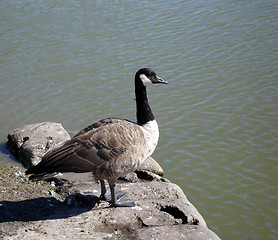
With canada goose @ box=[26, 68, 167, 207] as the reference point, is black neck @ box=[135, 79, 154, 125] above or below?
above

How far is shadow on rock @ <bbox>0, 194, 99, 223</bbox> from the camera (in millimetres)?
5594

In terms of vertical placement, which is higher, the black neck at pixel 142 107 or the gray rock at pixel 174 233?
the black neck at pixel 142 107

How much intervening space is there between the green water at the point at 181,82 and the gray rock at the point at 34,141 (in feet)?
3.15

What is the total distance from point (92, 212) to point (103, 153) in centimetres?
92

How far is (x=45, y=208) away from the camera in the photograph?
592 cm

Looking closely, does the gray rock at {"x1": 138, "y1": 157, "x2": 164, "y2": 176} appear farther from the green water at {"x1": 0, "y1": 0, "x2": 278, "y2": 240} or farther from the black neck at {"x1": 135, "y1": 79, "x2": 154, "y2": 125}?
the black neck at {"x1": 135, "y1": 79, "x2": 154, "y2": 125}

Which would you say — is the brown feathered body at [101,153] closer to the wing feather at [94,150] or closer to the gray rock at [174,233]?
the wing feather at [94,150]

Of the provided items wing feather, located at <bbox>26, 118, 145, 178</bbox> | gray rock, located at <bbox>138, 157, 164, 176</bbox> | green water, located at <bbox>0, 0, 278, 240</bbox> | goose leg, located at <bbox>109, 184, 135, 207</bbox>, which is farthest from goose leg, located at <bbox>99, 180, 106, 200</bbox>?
green water, located at <bbox>0, 0, 278, 240</bbox>

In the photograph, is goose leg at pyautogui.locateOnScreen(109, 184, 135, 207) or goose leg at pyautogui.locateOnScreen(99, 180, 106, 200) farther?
goose leg at pyautogui.locateOnScreen(99, 180, 106, 200)

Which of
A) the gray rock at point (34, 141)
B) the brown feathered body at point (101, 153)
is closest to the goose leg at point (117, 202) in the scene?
the brown feathered body at point (101, 153)

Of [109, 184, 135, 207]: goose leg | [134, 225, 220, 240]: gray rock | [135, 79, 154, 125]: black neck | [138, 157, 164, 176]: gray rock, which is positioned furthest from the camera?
[138, 157, 164, 176]: gray rock

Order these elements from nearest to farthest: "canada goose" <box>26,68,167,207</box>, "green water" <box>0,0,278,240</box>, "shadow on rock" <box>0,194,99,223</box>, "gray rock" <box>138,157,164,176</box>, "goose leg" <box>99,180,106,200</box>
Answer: "canada goose" <box>26,68,167,207</box> → "shadow on rock" <box>0,194,99,223</box> → "goose leg" <box>99,180,106,200</box> → "gray rock" <box>138,157,164,176</box> → "green water" <box>0,0,278,240</box>

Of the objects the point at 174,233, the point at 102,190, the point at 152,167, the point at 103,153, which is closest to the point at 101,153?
the point at 103,153

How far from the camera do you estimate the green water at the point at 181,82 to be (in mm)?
7582
